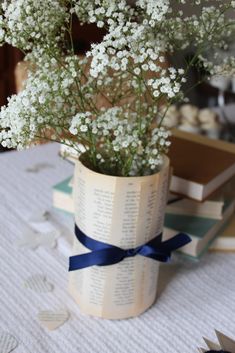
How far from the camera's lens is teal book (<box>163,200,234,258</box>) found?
824 millimetres

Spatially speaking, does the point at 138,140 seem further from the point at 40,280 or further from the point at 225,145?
the point at 225,145

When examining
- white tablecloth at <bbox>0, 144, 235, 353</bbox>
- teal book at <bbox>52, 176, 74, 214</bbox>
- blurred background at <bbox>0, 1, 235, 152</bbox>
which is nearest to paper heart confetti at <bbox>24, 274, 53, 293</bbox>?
white tablecloth at <bbox>0, 144, 235, 353</bbox>

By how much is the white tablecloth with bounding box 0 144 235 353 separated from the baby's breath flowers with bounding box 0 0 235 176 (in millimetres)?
212

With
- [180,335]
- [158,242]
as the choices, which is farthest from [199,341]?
[158,242]

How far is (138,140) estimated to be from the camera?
0.62m

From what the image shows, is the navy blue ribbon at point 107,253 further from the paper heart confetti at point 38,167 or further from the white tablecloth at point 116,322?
the paper heart confetti at point 38,167

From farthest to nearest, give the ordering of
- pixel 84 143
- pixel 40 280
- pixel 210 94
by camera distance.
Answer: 1. pixel 210 94
2. pixel 40 280
3. pixel 84 143

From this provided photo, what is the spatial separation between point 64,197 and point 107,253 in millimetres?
279

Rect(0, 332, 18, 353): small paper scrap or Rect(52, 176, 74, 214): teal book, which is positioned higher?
Rect(52, 176, 74, 214): teal book

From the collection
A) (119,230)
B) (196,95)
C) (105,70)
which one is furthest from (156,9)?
(196,95)

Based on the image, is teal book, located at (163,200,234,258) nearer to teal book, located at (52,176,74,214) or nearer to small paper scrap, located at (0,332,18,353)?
teal book, located at (52,176,74,214)

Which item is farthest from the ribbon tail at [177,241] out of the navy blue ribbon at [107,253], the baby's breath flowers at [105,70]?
the baby's breath flowers at [105,70]

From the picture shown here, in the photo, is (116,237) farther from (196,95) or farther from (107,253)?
(196,95)

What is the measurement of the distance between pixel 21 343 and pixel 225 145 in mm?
553
